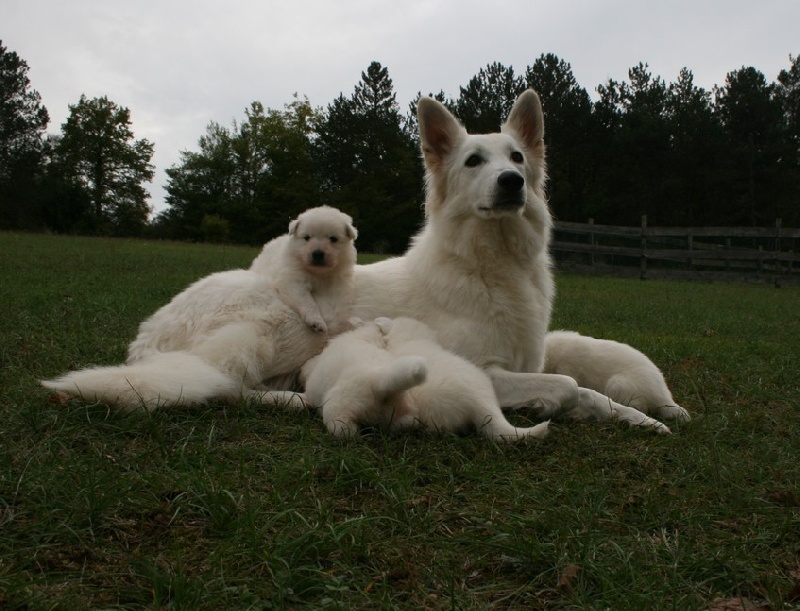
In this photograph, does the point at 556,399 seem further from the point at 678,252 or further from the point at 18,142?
the point at 18,142

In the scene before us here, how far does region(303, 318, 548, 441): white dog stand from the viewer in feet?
10.5

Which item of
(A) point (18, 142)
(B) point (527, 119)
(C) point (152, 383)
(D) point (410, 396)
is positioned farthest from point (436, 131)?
(A) point (18, 142)

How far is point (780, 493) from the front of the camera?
2.66m

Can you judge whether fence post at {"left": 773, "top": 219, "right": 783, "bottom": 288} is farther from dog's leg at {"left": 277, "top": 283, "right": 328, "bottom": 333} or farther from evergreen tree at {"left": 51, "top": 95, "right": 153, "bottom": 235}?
evergreen tree at {"left": 51, "top": 95, "right": 153, "bottom": 235}

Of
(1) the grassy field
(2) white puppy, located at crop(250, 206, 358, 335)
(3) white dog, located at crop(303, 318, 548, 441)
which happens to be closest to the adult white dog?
(2) white puppy, located at crop(250, 206, 358, 335)

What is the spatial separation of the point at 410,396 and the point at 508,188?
1624 millimetres

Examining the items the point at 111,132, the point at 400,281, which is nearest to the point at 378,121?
the point at 111,132

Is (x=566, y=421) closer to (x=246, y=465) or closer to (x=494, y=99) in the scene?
(x=246, y=465)

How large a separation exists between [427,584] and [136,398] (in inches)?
80.9

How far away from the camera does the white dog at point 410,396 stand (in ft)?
→ 10.5

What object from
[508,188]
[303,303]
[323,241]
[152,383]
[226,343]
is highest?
[508,188]

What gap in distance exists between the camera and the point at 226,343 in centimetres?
396

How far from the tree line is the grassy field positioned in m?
31.2

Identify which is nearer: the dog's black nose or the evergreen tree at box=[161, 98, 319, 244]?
the dog's black nose
